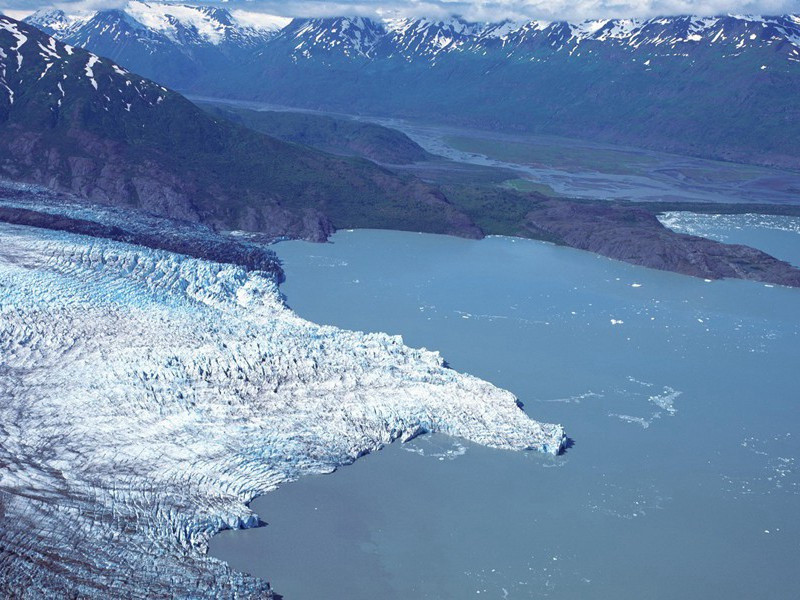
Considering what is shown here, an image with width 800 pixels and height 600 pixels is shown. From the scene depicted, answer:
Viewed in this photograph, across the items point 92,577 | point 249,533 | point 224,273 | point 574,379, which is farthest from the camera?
point 224,273

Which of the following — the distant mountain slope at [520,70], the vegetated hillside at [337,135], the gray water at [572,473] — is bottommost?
the gray water at [572,473]

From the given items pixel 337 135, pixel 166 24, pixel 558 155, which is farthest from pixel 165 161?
pixel 166 24

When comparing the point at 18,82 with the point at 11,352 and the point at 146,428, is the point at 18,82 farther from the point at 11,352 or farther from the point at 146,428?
the point at 146,428

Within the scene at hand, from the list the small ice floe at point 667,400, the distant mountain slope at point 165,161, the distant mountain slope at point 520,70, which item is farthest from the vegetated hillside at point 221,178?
the distant mountain slope at point 520,70

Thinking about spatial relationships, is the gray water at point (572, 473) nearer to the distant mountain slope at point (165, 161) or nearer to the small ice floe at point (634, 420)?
the small ice floe at point (634, 420)

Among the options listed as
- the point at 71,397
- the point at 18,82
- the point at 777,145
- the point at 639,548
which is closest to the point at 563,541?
the point at 639,548

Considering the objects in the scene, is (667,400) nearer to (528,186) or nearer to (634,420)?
(634,420)
